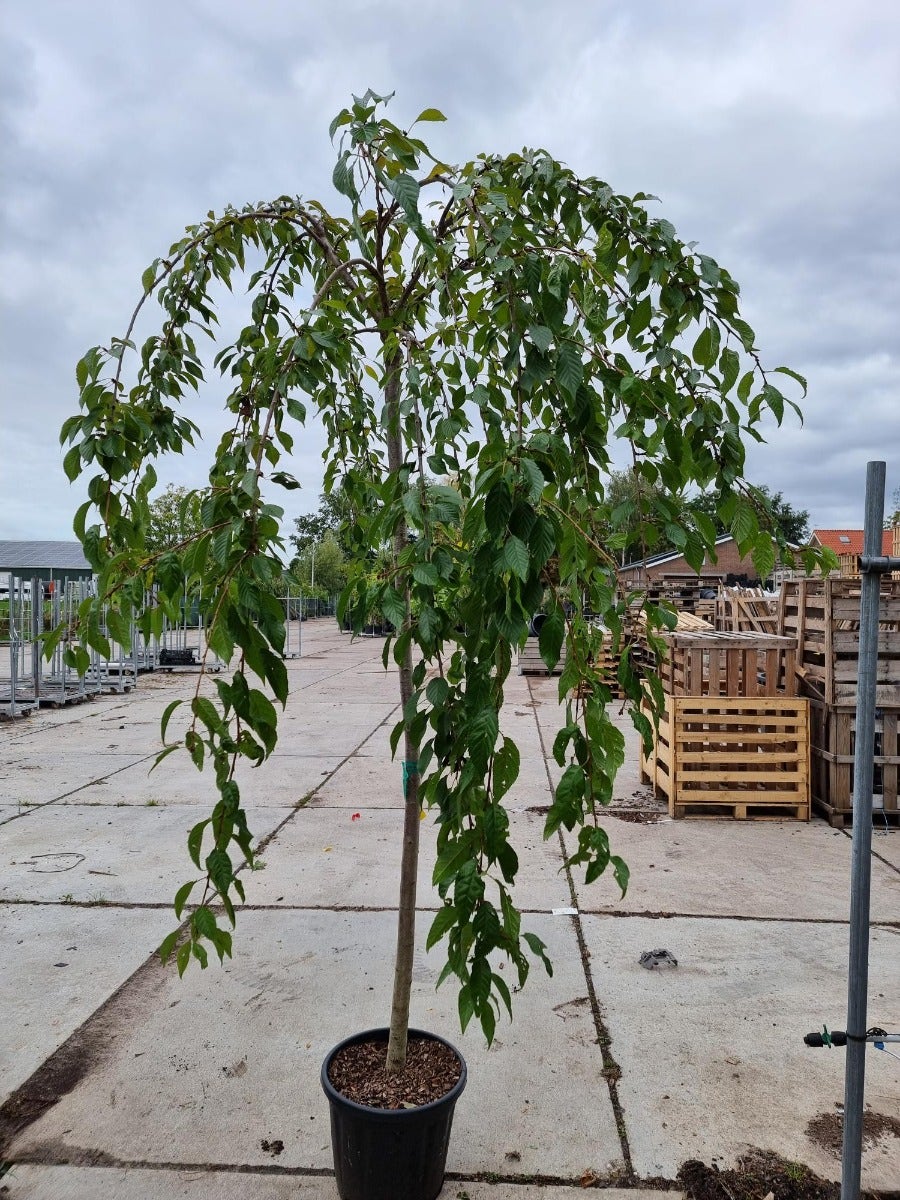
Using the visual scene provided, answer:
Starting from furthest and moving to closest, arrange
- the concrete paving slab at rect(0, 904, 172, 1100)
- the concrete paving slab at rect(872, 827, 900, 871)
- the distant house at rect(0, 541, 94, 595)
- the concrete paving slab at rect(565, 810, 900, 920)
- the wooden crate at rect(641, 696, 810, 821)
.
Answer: the distant house at rect(0, 541, 94, 595)
the wooden crate at rect(641, 696, 810, 821)
the concrete paving slab at rect(872, 827, 900, 871)
the concrete paving slab at rect(565, 810, 900, 920)
the concrete paving slab at rect(0, 904, 172, 1100)

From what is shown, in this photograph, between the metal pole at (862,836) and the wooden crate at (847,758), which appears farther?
the wooden crate at (847,758)

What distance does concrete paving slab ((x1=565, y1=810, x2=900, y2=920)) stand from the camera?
416 cm

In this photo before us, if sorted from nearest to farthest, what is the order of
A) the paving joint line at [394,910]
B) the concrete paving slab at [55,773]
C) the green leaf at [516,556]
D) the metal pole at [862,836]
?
the green leaf at [516,556] < the metal pole at [862,836] < the paving joint line at [394,910] < the concrete paving slab at [55,773]

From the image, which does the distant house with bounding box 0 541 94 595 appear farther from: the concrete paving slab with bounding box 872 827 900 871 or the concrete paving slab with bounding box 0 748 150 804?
the concrete paving slab with bounding box 872 827 900 871

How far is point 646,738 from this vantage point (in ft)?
5.65

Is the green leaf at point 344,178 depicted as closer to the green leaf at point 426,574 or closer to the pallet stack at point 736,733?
the green leaf at point 426,574

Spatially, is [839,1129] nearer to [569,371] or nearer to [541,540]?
[541,540]

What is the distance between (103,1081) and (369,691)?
10988 millimetres

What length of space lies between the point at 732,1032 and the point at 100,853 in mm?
3766

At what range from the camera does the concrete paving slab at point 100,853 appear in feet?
14.3

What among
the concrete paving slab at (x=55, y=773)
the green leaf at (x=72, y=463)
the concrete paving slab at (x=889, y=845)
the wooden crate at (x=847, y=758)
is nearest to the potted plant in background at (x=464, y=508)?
the green leaf at (x=72, y=463)

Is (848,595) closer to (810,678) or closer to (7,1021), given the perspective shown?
(810,678)

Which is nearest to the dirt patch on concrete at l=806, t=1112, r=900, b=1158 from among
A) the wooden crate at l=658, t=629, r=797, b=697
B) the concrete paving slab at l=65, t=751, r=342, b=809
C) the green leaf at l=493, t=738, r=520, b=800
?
the green leaf at l=493, t=738, r=520, b=800

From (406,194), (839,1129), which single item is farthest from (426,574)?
(839,1129)
